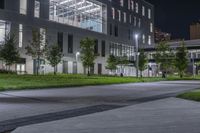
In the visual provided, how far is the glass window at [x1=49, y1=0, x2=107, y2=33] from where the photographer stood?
6331 centimetres

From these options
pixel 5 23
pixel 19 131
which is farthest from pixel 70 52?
pixel 19 131

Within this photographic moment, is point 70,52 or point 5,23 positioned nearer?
point 5,23

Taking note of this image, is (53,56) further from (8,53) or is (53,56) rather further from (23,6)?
(8,53)

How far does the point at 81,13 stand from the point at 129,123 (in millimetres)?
61415

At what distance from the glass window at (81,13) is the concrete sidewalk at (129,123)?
51.4 m

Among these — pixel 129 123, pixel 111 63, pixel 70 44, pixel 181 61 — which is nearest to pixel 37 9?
pixel 70 44

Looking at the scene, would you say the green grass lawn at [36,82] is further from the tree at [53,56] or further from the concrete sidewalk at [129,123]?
the tree at [53,56]

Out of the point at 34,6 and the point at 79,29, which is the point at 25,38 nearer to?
the point at 34,6

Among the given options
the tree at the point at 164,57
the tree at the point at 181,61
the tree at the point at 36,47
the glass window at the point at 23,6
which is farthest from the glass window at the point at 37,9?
the tree at the point at 181,61

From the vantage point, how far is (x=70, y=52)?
65.9 m

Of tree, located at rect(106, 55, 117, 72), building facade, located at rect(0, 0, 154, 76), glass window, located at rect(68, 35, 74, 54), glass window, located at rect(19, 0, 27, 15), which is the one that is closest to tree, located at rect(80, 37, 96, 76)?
building facade, located at rect(0, 0, 154, 76)

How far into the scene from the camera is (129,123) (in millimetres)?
10078

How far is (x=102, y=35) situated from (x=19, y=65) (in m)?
25.6

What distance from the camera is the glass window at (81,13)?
63.3 meters
